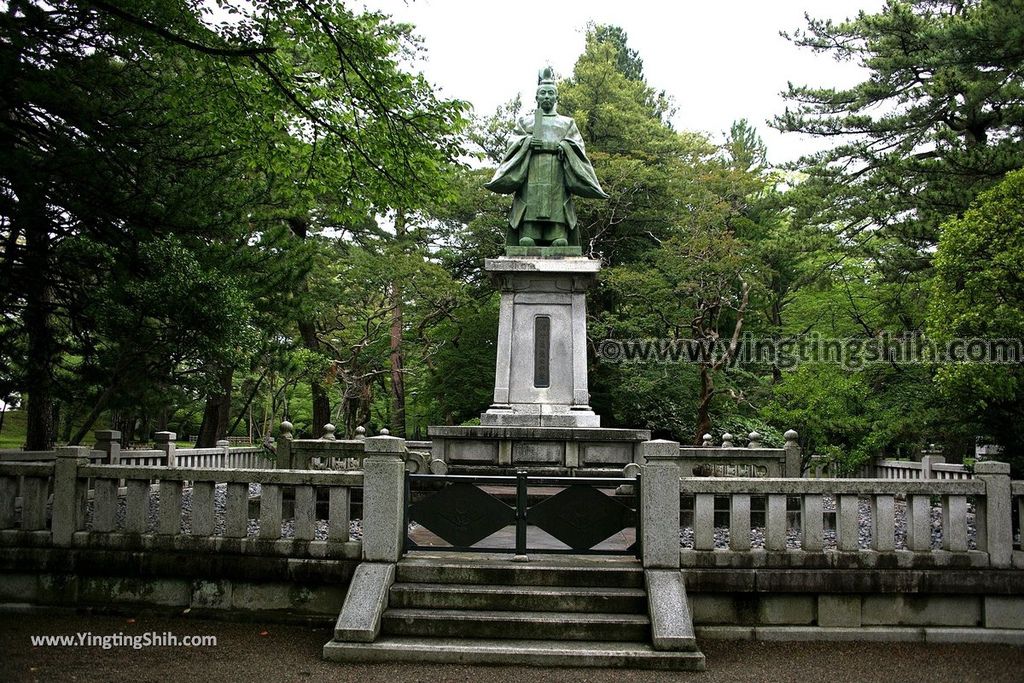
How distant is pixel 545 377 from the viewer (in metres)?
13.2

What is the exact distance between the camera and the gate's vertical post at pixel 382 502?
6.90m

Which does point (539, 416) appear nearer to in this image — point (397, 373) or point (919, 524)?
point (919, 524)

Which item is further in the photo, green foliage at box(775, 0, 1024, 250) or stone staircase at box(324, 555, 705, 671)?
green foliage at box(775, 0, 1024, 250)

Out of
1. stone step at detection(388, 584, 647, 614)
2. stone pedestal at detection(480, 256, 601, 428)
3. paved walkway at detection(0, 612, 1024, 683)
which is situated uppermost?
stone pedestal at detection(480, 256, 601, 428)

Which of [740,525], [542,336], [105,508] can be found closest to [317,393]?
[542,336]

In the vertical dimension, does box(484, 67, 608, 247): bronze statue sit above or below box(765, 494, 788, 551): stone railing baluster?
above

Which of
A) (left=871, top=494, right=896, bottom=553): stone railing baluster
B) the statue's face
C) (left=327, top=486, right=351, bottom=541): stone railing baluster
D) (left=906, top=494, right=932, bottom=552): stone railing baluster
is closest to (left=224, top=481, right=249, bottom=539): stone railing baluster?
(left=327, top=486, right=351, bottom=541): stone railing baluster

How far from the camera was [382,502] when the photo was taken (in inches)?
275

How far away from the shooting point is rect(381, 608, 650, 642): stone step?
6402 mm

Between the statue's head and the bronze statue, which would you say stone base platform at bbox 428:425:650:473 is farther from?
the statue's head

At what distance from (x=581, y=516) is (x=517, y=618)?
1.21 metres

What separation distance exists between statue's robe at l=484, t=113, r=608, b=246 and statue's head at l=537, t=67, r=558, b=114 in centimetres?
19

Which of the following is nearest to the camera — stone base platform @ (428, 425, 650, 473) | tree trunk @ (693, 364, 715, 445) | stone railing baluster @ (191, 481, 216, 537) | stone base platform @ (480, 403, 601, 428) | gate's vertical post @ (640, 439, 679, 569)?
gate's vertical post @ (640, 439, 679, 569)

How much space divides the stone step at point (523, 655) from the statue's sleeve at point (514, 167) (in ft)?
30.0
